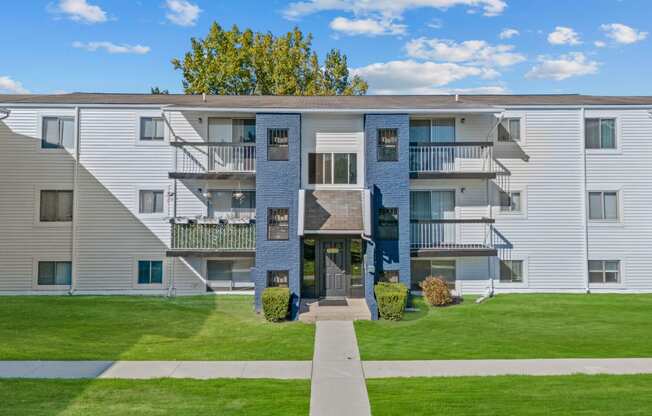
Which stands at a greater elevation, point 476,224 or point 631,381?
point 476,224

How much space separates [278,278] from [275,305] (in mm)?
1741

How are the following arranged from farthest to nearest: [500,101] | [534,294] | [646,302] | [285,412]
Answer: [500,101]
[534,294]
[646,302]
[285,412]

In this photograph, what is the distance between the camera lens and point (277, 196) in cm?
1767

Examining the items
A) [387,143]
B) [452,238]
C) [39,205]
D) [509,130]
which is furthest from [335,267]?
[39,205]

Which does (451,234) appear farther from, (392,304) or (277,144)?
(277,144)

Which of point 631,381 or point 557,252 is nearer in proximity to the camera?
point 631,381

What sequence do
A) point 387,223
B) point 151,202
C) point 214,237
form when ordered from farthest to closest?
1. point 151,202
2. point 214,237
3. point 387,223

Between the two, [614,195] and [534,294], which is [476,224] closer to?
[534,294]

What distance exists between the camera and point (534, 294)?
1964cm

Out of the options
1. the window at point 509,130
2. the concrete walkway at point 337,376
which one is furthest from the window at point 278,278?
the window at point 509,130

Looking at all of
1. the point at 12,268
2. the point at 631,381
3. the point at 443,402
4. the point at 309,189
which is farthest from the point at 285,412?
the point at 12,268

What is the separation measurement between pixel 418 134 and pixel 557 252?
786cm

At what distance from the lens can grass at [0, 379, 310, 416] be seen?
8.65 metres

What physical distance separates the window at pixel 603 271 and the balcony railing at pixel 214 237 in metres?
14.6
